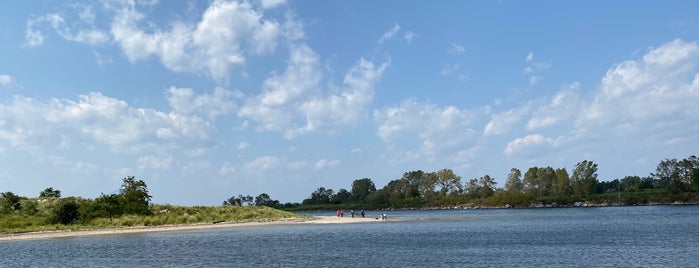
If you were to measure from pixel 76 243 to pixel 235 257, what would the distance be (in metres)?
24.4

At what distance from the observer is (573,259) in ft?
129

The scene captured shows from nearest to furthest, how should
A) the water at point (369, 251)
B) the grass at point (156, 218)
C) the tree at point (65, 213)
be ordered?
the water at point (369, 251)
the grass at point (156, 218)
the tree at point (65, 213)

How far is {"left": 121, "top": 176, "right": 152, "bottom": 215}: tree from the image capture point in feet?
301

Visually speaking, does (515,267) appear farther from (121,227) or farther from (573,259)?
(121,227)

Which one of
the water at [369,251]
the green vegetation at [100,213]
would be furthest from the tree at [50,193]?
the water at [369,251]

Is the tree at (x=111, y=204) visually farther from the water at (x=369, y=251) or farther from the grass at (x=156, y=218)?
the water at (x=369, y=251)

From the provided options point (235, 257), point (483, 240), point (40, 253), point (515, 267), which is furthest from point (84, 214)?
point (515, 267)

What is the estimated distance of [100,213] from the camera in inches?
3433

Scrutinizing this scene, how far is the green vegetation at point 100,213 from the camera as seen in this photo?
80688 millimetres

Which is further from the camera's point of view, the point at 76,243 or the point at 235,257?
the point at 76,243

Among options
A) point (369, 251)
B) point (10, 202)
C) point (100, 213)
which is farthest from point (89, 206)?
point (369, 251)

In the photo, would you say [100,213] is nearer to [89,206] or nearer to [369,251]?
[89,206]

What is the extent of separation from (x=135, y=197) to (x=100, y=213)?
6.39 metres

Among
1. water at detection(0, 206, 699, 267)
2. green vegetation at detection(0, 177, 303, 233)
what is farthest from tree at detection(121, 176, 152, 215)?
water at detection(0, 206, 699, 267)
